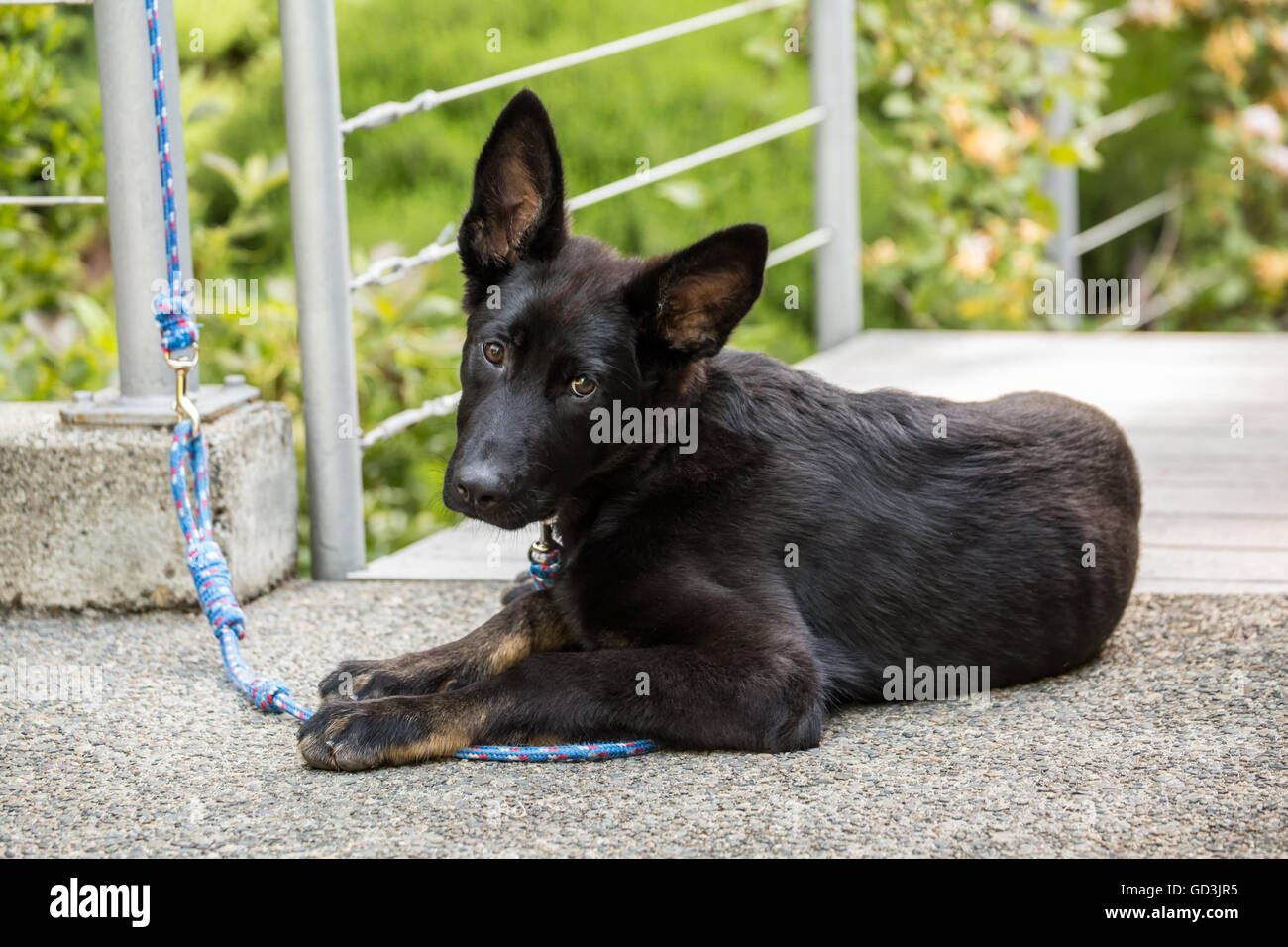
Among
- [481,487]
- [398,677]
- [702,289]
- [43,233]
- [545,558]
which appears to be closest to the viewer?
[481,487]

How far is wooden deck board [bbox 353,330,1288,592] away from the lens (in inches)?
132

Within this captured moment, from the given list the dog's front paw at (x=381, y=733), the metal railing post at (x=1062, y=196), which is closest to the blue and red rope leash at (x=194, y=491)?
the dog's front paw at (x=381, y=733)

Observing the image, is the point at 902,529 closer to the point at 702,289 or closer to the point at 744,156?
the point at 702,289

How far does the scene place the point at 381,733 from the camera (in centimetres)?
227

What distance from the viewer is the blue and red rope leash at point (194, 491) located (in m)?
2.65

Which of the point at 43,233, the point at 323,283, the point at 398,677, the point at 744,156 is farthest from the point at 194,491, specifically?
the point at 744,156

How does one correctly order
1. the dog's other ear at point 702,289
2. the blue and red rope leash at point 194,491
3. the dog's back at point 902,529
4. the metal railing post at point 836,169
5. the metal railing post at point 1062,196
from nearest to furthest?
the dog's other ear at point 702,289
the dog's back at point 902,529
the blue and red rope leash at point 194,491
the metal railing post at point 836,169
the metal railing post at point 1062,196

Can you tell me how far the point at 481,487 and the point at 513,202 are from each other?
592mm

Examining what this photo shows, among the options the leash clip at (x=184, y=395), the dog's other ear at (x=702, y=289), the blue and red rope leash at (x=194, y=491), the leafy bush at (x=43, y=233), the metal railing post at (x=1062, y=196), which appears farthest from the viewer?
the metal railing post at (x=1062, y=196)

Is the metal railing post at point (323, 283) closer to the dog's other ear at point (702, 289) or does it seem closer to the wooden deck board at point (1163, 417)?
the wooden deck board at point (1163, 417)

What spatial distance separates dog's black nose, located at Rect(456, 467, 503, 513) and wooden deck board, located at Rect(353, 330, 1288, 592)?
839 millimetres

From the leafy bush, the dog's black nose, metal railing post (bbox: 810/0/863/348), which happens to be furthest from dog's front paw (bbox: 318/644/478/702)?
metal railing post (bbox: 810/0/863/348)

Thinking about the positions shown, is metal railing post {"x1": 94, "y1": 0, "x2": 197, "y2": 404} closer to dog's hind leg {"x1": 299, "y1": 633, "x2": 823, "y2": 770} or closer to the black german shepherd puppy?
the black german shepherd puppy

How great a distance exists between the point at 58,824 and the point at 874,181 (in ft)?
19.6
